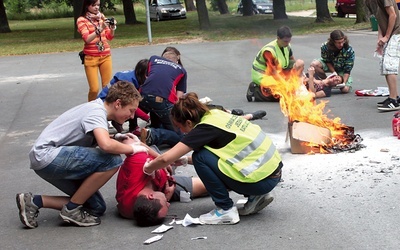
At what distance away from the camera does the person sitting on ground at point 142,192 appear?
4957 millimetres

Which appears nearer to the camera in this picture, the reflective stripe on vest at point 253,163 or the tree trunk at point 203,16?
the reflective stripe on vest at point 253,163

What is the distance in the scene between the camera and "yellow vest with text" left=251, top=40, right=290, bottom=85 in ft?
34.0

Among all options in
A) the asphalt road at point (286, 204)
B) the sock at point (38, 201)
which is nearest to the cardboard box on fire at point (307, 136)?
the asphalt road at point (286, 204)

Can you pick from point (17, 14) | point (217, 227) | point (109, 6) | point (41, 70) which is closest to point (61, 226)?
point (217, 227)

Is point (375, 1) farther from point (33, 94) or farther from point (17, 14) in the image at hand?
point (17, 14)

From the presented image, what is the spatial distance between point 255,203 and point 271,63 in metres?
5.60

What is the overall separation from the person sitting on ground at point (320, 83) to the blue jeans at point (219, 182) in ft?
19.4

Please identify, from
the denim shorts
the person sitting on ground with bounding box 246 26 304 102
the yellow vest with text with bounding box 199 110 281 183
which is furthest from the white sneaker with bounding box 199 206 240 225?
the person sitting on ground with bounding box 246 26 304 102

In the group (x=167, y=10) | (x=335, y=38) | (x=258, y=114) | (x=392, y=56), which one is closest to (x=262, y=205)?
(x=258, y=114)

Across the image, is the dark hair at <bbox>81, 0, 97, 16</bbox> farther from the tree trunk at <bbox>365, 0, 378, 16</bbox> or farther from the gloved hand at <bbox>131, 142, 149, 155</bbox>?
the gloved hand at <bbox>131, 142, 149, 155</bbox>

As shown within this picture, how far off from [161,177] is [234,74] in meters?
9.08

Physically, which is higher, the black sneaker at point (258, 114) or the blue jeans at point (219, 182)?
the blue jeans at point (219, 182)

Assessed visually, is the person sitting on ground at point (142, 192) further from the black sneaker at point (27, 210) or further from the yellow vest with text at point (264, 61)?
the yellow vest with text at point (264, 61)

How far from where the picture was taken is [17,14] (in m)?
61.0
